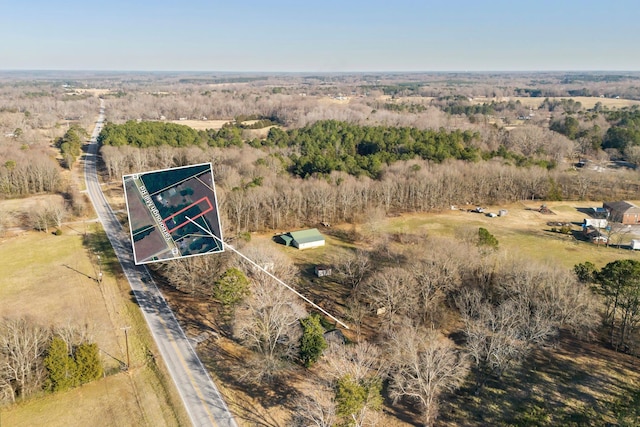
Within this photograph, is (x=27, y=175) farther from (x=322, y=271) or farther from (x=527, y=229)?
(x=527, y=229)

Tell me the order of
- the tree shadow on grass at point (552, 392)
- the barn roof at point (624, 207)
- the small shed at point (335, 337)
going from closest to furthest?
1. the tree shadow on grass at point (552, 392)
2. the small shed at point (335, 337)
3. the barn roof at point (624, 207)

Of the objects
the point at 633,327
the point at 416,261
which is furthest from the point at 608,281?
the point at 416,261

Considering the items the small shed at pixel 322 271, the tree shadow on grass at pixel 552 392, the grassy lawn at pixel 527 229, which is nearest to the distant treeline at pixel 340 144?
the grassy lawn at pixel 527 229

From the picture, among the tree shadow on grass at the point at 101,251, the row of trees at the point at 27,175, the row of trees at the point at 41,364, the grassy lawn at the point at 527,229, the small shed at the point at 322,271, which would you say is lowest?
the grassy lawn at the point at 527,229

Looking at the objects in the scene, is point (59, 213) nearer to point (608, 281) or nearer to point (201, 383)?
point (201, 383)

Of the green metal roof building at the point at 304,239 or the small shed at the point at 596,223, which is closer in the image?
the green metal roof building at the point at 304,239

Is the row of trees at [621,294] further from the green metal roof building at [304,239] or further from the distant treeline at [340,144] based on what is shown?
the distant treeline at [340,144]

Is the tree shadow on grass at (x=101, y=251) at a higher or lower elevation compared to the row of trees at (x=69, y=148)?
lower
